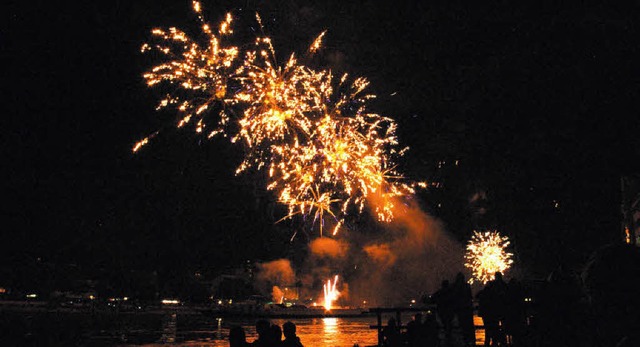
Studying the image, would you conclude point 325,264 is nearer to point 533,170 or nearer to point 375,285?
point 375,285

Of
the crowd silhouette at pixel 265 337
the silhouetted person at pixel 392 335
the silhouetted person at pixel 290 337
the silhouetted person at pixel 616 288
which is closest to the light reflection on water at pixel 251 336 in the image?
the silhouetted person at pixel 392 335

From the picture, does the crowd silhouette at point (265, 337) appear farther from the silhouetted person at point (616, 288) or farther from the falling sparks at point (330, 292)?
the falling sparks at point (330, 292)

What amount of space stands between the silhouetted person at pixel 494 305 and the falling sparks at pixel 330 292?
58720 millimetres

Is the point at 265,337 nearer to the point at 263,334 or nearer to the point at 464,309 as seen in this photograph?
the point at 263,334

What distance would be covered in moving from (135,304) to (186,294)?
12.0 metres

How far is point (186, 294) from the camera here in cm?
8256

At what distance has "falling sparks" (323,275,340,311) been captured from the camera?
7250 centimetres

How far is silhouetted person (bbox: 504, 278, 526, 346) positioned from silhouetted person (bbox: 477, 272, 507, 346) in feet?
0.36

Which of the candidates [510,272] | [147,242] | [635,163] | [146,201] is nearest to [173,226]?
[147,242]

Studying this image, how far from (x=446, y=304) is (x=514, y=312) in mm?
1686

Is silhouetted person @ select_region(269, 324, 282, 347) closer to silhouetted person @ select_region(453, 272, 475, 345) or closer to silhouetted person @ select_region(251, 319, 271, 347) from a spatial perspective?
silhouetted person @ select_region(251, 319, 271, 347)

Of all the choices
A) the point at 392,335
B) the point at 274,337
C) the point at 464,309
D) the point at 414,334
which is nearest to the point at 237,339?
the point at 274,337

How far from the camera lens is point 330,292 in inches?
2862

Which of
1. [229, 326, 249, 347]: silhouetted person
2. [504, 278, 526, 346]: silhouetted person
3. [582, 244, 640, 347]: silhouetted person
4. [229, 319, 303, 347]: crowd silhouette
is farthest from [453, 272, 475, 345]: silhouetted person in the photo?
[229, 326, 249, 347]: silhouetted person
